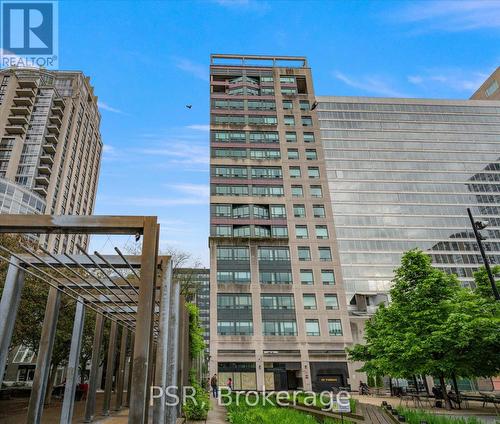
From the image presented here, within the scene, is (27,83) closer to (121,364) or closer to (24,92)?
(24,92)

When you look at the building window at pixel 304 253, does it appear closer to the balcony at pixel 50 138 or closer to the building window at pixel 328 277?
the building window at pixel 328 277

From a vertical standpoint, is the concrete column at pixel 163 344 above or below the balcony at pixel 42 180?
below

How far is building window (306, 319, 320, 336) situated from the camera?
46188 millimetres

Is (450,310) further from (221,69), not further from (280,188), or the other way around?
(221,69)

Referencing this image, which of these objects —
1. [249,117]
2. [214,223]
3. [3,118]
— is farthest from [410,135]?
[3,118]

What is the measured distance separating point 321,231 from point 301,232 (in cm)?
293

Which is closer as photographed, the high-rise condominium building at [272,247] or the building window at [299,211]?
the high-rise condominium building at [272,247]

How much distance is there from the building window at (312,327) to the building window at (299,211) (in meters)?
15.0

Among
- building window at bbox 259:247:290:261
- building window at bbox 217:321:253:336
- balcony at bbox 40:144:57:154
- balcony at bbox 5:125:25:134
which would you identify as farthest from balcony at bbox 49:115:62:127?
building window at bbox 217:321:253:336

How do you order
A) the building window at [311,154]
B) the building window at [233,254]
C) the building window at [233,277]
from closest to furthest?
the building window at [233,277] → the building window at [233,254] → the building window at [311,154]

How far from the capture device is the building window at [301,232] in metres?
51.9

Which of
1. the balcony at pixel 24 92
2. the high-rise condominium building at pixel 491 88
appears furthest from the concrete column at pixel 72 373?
the high-rise condominium building at pixel 491 88

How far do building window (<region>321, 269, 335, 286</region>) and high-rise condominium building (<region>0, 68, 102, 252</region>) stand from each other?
44.3 metres

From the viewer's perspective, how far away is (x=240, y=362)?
44906 mm
